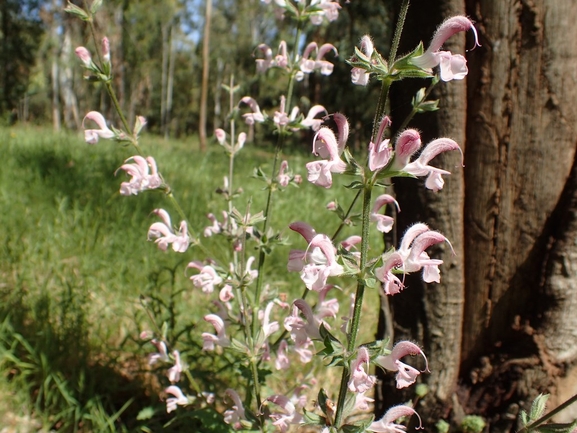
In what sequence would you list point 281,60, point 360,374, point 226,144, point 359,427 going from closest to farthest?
point 360,374
point 359,427
point 281,60
point 226,144

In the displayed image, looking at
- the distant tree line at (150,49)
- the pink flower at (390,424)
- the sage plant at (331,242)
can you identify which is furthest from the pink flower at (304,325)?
the distant tree line at (150,49)

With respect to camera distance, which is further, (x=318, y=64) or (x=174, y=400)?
(x=318, y=64)

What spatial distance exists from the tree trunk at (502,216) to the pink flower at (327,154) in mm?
647

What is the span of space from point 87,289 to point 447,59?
2.24 meters

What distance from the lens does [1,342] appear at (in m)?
2.48

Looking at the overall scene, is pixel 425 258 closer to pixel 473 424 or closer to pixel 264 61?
pixel 473 424

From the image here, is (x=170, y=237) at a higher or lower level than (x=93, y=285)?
higher

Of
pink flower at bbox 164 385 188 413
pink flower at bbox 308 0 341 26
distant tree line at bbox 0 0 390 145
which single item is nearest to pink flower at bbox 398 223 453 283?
pink flower at bbox 308 0 341 26

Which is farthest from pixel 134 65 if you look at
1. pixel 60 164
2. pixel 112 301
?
pixel 112 301

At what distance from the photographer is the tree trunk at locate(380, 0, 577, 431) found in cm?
166

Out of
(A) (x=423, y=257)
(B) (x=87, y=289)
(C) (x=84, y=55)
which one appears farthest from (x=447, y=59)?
(B) (x=87, y=289)

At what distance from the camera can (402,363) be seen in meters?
1.26

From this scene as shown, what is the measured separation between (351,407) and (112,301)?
188 centimetres

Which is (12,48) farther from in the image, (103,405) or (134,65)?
(103,405)
